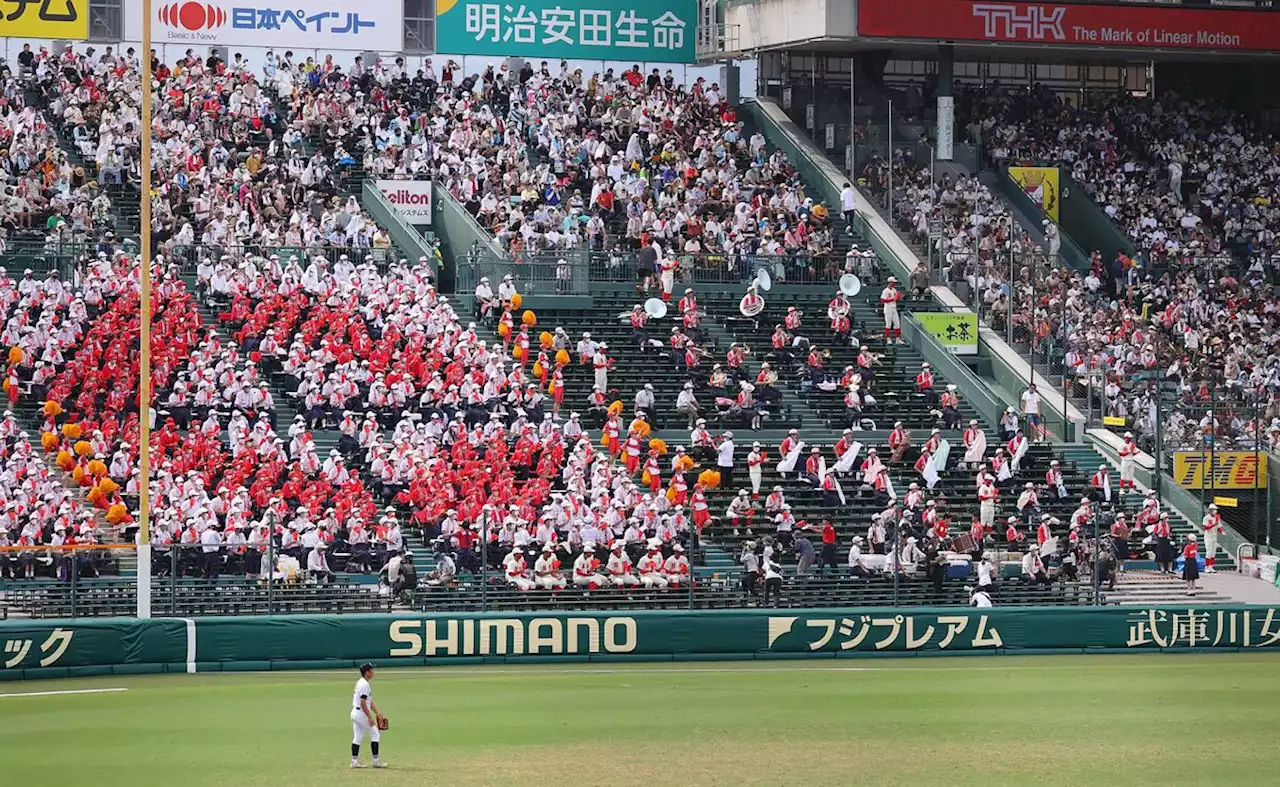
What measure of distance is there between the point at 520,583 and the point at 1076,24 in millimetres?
27733

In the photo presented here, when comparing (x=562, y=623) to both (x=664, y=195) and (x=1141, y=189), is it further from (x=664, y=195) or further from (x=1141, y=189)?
(x=1141, y=189)

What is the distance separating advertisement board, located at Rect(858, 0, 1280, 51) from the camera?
54.5 meters

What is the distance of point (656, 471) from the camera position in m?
40.2

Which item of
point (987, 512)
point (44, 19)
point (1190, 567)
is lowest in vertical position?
point (1190, 567)

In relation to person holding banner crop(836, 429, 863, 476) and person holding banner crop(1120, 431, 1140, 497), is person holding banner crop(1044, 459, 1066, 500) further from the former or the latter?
person holding banner crop(836, 429, 863, 476)

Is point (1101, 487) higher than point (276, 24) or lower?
lower

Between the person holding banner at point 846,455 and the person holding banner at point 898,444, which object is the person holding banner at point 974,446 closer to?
the person holding banner at point 898,444

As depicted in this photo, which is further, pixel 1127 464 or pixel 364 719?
pixel 1127 464

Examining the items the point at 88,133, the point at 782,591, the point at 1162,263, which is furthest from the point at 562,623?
the point at 1162,263

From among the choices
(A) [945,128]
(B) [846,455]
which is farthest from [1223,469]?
(A) [945,128]

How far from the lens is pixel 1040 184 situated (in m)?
56.5

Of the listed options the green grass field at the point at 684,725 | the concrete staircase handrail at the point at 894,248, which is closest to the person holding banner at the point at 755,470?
the green grass field at the point at 684,725

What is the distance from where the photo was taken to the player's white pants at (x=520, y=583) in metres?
35.1

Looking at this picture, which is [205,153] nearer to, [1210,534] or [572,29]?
[572,29]
